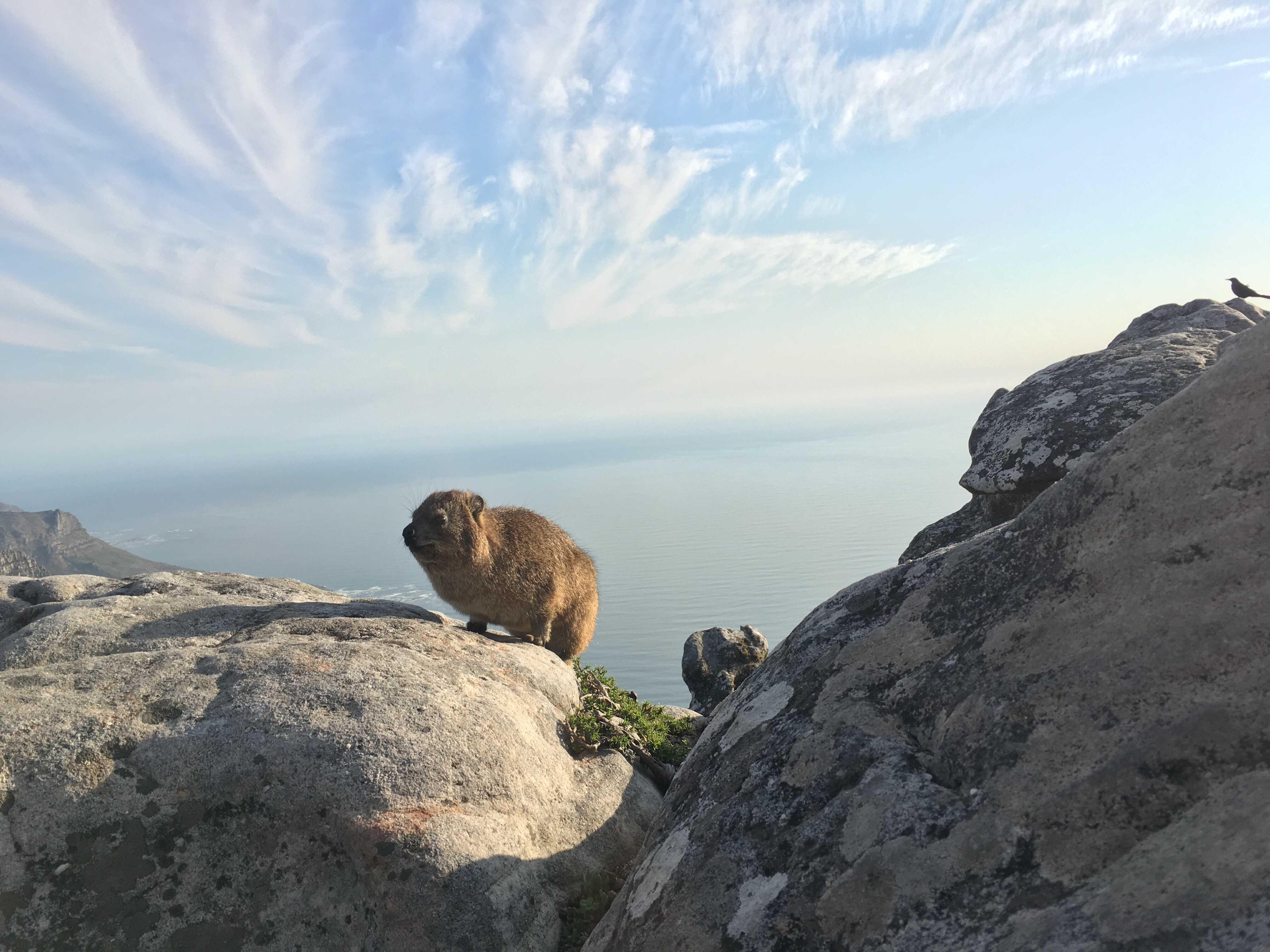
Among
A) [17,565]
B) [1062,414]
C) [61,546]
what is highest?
[61,546]

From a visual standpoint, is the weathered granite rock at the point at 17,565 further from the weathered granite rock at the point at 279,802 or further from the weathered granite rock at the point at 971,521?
the weathered granite rock at the point at 971,521

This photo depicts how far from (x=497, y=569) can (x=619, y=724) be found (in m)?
2.90

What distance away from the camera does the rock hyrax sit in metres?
9.02

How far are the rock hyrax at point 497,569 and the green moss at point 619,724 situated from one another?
106 cm

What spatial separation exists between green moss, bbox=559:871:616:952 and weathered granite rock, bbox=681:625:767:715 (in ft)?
30.6

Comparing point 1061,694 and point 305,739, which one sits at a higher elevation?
point 1061,694

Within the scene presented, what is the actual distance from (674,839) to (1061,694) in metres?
2.05

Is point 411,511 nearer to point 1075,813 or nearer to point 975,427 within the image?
point 975,427

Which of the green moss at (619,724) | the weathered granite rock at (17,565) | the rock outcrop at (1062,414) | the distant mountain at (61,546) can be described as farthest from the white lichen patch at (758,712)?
the distant mountain at (61,546)

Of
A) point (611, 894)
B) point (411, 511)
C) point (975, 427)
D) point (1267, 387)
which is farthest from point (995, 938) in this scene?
point (411, 511)

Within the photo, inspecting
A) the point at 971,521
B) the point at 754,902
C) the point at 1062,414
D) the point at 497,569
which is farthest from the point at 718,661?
the point at 754,902

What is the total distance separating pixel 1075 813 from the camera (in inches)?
101

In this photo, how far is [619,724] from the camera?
7082mm

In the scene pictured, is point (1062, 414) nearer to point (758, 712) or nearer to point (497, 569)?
point (758, 712)
